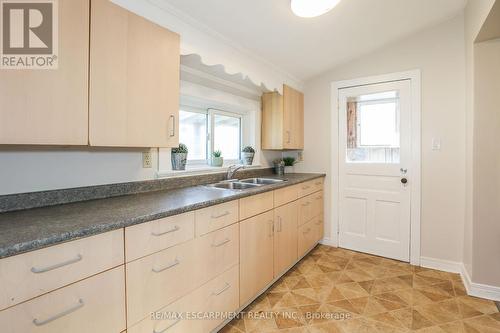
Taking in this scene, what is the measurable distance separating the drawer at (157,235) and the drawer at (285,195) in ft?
3.20

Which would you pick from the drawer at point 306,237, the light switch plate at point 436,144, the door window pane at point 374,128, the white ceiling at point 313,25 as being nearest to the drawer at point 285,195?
the drawer at point 306,237

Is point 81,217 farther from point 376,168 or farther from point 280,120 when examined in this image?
point 376,168

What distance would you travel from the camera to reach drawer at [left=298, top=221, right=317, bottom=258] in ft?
8.85

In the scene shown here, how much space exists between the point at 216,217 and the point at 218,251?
0.22 meters

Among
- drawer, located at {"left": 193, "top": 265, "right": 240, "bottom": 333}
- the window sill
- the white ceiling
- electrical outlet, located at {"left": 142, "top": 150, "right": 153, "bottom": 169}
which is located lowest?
drawer, located at {"left": 193, "top": 265, "right": 240, "bottom": 333}

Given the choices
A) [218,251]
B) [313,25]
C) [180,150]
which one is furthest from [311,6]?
[218,251]

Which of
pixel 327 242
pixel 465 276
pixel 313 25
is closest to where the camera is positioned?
pixel 313 25

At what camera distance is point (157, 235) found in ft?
4.13

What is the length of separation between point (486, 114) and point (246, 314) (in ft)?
8.15

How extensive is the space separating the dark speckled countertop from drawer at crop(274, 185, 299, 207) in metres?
0.59

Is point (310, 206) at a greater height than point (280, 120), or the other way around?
point (280, 120)

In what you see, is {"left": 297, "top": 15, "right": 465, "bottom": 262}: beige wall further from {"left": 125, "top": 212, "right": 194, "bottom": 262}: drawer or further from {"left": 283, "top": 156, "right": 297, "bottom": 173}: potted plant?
{"left": 125, "top": 212, "right": 194, "bottom": 262}: drawer

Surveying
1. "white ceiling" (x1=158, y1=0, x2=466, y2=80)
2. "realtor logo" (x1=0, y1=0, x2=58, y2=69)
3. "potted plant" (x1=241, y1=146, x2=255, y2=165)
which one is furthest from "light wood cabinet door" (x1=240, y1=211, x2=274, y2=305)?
"white ceiling" (x1=158, y1=0, x2=466, y2=80)

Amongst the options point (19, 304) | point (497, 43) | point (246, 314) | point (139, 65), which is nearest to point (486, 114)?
point (497, 43)
